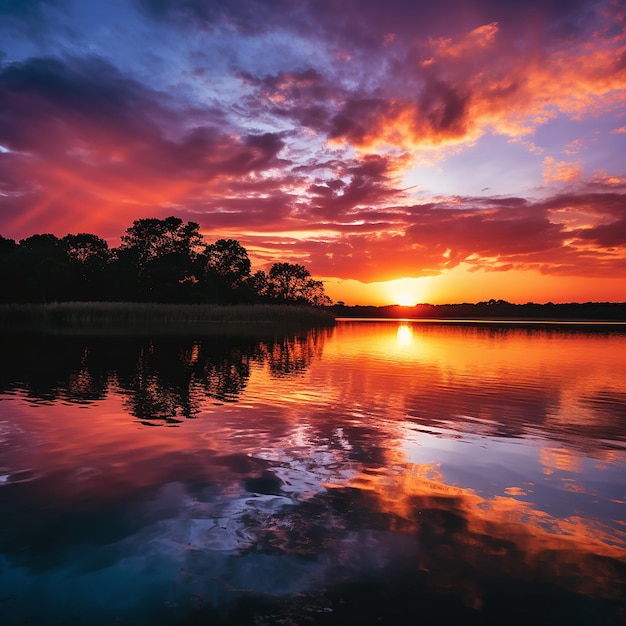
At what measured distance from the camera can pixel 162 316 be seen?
63.7 meters

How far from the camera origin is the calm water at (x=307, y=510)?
413cm

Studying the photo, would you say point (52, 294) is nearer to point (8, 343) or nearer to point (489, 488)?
point (8, 343)

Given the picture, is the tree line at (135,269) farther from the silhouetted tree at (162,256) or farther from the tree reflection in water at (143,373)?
the tree reflection in water at (143,373)

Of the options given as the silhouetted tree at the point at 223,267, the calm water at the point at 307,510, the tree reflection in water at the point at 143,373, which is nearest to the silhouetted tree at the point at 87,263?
the silhouetted tree at the point at 223,267

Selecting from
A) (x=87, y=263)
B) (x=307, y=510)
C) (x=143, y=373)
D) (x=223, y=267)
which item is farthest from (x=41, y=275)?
(x=307, y=510)

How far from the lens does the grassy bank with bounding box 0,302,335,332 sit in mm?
57969

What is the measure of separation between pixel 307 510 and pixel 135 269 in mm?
97368

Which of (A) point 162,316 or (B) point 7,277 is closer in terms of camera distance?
(A) point 162,316

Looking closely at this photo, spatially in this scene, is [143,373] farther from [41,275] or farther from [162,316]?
[41,275]

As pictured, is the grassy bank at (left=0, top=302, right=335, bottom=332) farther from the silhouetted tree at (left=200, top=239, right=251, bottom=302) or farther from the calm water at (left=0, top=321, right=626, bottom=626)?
the calm water at (left=0, top=321, right=626, bottom=626)

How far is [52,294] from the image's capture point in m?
90.3

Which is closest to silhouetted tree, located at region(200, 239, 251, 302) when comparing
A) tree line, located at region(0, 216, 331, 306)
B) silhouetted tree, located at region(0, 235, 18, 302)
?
tree line, located at region(0, 216, 331, 306)

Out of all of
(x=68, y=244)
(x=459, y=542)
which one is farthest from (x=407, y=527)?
(x=68, y=244)

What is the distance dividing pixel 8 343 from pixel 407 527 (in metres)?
32.5
